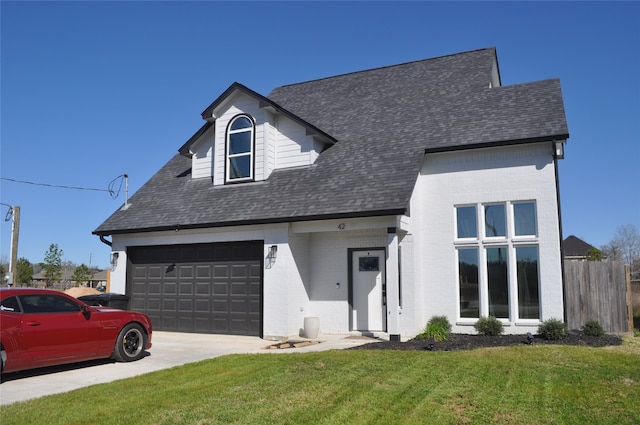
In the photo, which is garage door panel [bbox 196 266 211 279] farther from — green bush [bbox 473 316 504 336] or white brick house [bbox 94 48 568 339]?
green bush [bbox 473 316 504 336]

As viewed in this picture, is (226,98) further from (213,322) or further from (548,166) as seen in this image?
(548,166)

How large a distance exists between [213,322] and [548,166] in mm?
10136

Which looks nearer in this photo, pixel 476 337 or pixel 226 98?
pixel 476 337

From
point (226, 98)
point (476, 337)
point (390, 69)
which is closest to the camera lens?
point (476, 337)

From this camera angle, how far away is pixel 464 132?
14.6 metres

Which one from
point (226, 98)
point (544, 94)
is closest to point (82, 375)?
point (226, 98)

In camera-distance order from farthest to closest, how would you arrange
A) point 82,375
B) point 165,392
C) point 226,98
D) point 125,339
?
point 226,98
point 125,339
point 82,375
point 165,392

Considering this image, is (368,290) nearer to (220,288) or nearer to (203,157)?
(220,288)

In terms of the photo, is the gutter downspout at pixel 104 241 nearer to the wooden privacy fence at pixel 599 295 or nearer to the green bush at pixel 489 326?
the green bush at pixel 489 326

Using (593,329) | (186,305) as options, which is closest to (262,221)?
(186,305)

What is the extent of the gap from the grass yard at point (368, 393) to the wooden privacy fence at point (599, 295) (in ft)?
12.2

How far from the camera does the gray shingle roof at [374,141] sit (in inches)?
547

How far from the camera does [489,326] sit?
12.9m

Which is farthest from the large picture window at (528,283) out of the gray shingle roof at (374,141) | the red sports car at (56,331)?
the red sports car at (56,331)
